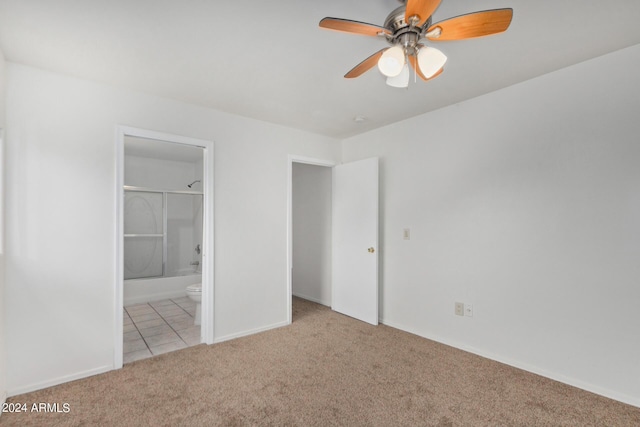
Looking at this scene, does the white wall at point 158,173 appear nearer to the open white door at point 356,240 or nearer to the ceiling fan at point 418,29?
the open white door at point 356,240

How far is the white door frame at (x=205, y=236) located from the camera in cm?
263

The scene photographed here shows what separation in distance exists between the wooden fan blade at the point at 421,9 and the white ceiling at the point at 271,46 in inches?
12.7

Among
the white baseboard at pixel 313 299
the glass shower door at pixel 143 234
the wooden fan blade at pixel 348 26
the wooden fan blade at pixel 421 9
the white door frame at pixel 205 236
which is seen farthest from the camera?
the glass shower door at pixel 143 234

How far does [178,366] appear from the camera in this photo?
264cm

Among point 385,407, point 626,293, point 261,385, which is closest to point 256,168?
point 261,385

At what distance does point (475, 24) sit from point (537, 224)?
72.2 inches

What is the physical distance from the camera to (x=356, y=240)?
12.9 feet

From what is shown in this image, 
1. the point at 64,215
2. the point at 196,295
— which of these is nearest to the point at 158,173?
the point at 196,295

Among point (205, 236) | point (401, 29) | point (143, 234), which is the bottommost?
point (143, 234)

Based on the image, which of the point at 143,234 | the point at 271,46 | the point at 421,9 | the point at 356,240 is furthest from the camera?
the point at 143,234

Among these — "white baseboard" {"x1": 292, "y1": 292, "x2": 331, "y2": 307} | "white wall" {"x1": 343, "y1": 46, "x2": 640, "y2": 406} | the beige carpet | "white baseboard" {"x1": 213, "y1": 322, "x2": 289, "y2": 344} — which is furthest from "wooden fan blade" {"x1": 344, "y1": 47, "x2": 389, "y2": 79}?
"white baseboard" {"x1": 292, "y1": 292, "x2": 331, "y2": 307}

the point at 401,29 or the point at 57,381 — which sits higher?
the point at 401,29

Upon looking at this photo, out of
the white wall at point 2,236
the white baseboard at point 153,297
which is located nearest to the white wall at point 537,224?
the white wall at point 2,236

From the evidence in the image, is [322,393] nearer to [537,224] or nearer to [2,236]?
[537,224]
